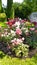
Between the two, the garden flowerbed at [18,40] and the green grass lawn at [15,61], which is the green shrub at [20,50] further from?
the green grass lawn at [15,61]

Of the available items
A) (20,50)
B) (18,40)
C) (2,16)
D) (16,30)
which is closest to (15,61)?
(20,50)

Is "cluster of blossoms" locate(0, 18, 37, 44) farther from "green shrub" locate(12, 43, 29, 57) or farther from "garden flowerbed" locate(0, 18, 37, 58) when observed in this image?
"green shrub" locate(12, 43, 29, 57)

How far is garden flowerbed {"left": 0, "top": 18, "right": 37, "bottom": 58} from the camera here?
7.61 m

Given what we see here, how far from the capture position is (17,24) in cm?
847

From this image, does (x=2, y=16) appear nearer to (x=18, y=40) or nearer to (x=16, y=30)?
(x=16, y=30)

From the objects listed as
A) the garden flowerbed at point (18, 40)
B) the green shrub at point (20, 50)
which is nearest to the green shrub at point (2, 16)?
the garden flowerbed at point (18, 40)

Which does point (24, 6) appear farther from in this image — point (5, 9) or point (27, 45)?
point (27, 45)

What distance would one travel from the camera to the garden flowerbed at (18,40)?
25.0 ft

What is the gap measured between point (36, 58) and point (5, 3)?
13.2m

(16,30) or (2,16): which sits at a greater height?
(16,30)

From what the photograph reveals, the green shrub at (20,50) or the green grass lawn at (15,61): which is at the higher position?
the green shrub at (20,50)

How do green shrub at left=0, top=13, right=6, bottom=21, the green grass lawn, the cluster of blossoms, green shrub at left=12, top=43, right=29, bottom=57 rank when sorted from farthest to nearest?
green shrub at left=0, top=13, right=6, bottom=21 → the cluster of blossoms → green shrub at left=12, top=43, right=29, bottom=57 → the green grass lawn

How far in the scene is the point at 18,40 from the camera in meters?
7.64

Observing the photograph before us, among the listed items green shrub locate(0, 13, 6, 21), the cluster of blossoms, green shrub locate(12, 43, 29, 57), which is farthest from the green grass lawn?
green shrub locate(0, 13, 6, 21)
